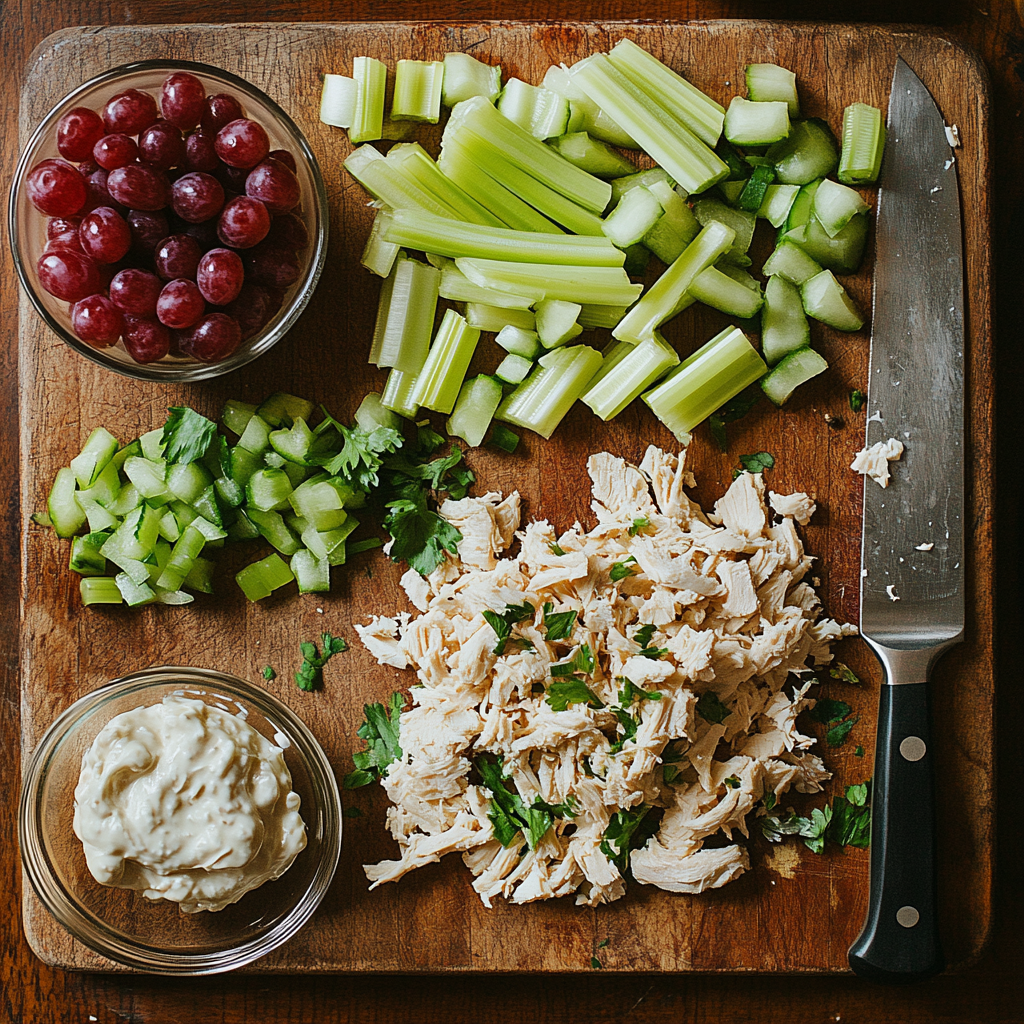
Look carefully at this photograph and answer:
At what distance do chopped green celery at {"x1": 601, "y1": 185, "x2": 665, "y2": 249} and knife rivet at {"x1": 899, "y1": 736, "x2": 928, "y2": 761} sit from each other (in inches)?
50.3

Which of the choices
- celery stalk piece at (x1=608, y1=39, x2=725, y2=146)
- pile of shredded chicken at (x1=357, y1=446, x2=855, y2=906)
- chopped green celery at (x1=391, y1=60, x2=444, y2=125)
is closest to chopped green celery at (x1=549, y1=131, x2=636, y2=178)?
celery stalk piece at (x1=608, y1=39, x2=725, y2=146)

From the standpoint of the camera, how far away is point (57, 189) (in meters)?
1.78

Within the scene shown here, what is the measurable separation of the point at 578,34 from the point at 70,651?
6.16 ft

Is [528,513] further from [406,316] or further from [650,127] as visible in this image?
[650,127]

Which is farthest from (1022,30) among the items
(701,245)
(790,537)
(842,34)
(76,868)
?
(76,868)

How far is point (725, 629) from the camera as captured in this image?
206 centimetres

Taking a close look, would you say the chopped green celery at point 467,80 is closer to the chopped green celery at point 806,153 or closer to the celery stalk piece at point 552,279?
the celery stalk piece at point 552,279

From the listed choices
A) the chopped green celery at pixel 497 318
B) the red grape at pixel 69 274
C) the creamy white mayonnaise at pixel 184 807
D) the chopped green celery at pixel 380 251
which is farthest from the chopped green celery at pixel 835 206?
the creamy white mayonnaise at pixel 184 807

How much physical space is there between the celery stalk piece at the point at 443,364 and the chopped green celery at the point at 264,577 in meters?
0.50

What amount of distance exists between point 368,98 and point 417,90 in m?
0.11

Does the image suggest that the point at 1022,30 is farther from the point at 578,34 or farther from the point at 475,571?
the point at 475,571

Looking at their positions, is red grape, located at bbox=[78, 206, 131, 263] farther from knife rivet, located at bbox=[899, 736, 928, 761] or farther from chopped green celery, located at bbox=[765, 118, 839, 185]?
knife rivet, located at bbox=[899, 736, 928, 761]

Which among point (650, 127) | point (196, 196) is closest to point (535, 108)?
point (650, 127)

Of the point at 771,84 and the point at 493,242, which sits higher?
the point at 771,84
